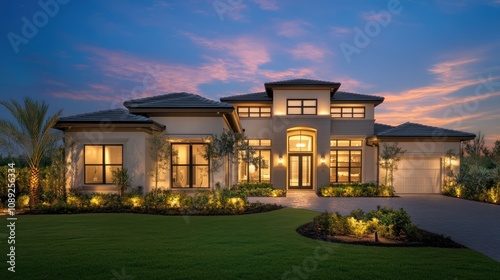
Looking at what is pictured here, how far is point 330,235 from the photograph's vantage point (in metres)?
8.34

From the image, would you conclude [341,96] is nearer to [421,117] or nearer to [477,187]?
[421,117]

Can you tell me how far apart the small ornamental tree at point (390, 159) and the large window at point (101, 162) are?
1574 centimetres

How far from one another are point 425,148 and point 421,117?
4334 millimetres

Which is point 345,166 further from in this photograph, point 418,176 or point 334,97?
point 334,97

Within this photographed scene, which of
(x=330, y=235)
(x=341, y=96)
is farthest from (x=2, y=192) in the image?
(x=341, y=96)

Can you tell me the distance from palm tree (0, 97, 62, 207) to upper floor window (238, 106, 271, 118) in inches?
504

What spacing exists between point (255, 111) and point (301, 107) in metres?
3.47

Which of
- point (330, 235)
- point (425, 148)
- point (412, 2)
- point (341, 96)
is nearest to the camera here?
point (330, 235)

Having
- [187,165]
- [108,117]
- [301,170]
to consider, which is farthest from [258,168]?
[108,117]

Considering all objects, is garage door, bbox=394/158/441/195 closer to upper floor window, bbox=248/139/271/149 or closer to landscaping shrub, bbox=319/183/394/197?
landscaping shrub, bbox=319/183/394/197

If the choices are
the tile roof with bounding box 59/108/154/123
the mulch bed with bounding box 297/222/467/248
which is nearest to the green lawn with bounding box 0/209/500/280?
the mulch bed with bounding box 297/222/467/248

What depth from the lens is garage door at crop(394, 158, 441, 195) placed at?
21000mm

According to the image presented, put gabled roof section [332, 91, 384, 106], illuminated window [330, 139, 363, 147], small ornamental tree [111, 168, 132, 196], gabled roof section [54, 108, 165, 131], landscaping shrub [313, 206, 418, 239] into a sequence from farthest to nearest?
illuminated window [330, 139, 363, 147]
gabled roof section [332, 91, 384, 106]
gabled roof section [54, 108, 165, 131]
small ornamental tree [111, 168, 132, 196]
landscaping shrub [313, 206, 418, 239]

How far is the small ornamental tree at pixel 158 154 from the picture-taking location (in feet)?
44.2
